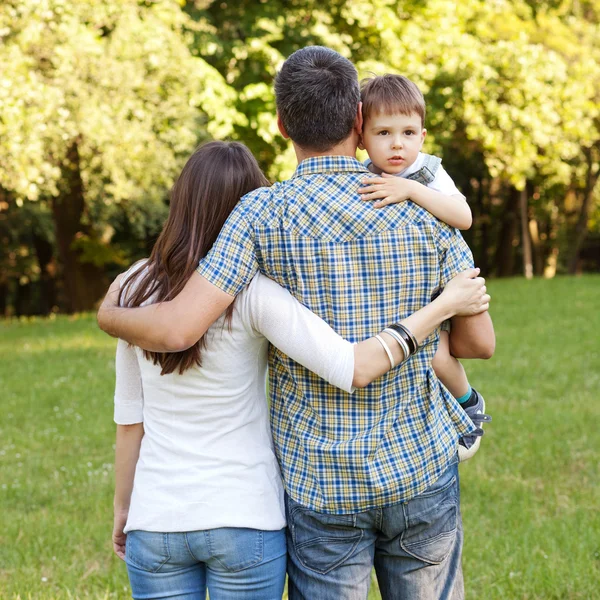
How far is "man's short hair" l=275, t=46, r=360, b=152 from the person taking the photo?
2.06m

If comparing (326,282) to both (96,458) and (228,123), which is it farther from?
(228,123)

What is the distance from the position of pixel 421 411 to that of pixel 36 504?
3.87 meters

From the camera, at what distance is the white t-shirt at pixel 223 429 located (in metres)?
2.08

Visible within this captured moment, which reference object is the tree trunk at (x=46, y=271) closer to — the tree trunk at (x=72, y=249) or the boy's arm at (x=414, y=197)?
the tree trunk at (x=72, y=249)

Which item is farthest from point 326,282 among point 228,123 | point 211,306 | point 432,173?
point 228,123

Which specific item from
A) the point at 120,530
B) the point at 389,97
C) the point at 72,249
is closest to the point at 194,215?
the point at 389,97

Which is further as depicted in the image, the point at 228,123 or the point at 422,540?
the point at 228,123

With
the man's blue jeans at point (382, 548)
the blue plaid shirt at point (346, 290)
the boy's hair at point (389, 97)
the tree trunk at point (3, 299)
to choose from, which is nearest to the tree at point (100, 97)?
the boy's hair at point (389, 97)

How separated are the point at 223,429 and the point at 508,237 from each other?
24.9m

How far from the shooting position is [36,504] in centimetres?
534

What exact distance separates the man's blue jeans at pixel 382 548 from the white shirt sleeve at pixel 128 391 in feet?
1.63

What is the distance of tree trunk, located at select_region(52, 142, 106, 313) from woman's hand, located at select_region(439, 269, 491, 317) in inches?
496

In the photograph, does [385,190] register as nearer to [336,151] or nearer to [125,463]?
[336,151]

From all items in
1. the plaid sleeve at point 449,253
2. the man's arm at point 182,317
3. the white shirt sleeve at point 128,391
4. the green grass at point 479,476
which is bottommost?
the green grass at point 479,476
